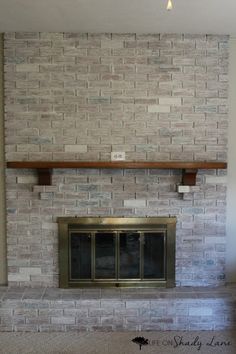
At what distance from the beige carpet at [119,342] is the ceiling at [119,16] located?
95.9 inches

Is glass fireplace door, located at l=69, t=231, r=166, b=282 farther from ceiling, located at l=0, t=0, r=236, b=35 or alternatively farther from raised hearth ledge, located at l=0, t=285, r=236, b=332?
ceiling, located at l=0, t=0, r=236, b=35

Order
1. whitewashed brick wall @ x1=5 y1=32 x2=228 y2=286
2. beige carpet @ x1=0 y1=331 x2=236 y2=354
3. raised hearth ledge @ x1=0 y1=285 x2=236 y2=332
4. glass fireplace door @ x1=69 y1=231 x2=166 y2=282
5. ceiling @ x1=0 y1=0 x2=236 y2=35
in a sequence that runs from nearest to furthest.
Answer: ceiling @ x1=0 y1=0 x2=236 y2=35 → beige carpet @ x1=0 y1=331 x2=236 y2=354 → raised hearth ledge @ x1=0 y1=285 x2=236 y2=332 → whitewashed brick wall @ x1=5 y1=32 x2=228 y2=286 → glass fireplace door @ x1=69 y1=231 x2=166 y2=282

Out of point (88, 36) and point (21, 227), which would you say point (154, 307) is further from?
point (88, 36)

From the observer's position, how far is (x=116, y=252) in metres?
3.05

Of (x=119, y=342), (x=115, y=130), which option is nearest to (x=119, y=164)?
(x=115, y=130)

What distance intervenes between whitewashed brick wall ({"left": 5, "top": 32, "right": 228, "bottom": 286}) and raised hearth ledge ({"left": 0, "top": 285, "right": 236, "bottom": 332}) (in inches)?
9.6

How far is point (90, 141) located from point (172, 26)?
1.13 metres

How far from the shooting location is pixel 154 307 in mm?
2832

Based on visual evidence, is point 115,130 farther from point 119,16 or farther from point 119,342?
point 119,342

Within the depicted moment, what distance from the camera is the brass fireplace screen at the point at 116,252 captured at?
302 centimetres

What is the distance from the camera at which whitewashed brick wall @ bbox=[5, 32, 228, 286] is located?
9.61 feet

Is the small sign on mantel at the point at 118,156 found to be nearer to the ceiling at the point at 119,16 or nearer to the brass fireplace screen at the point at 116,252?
the brass fireplace screen at the point at 116,252

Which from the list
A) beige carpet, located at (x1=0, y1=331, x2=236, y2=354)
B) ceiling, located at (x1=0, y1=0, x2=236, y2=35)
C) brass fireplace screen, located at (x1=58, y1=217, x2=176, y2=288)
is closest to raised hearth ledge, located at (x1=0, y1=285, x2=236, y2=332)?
beige carpet, located at (x1=0, y1=331, x2=236, y2=354)

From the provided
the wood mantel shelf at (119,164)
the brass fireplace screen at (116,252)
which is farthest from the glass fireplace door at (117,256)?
the wood mantel shelf at (119,164)
